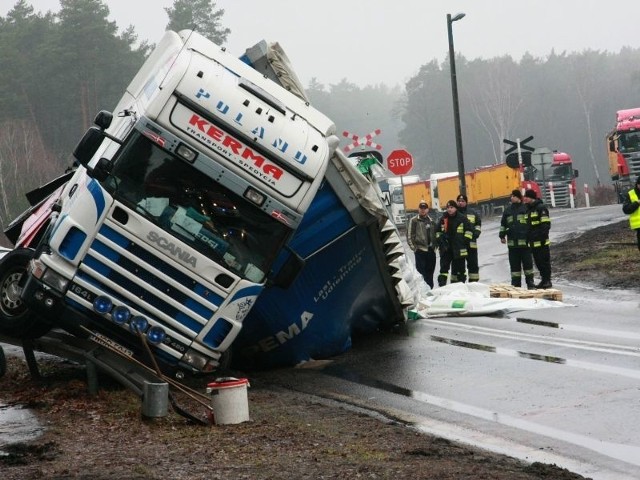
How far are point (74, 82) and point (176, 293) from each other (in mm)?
56670

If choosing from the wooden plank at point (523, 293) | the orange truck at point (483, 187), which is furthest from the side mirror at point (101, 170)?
the orange truck at point (483, 187)

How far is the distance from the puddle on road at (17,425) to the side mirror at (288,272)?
Answer: 2583 millimetres

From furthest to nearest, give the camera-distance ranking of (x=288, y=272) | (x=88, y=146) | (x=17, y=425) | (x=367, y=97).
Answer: (x=367, y=97) < (x=288, y=272) < (x=88, y=146) < (x=17, y=425)

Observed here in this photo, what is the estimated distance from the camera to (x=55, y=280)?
10.1 metres

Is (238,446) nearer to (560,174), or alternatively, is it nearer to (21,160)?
(560,174)

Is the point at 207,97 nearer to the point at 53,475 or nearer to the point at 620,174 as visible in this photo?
the point at 53,475

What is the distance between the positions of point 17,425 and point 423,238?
11.9m

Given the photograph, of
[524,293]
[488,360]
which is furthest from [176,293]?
[524,293]

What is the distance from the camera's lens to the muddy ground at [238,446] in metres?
6.60

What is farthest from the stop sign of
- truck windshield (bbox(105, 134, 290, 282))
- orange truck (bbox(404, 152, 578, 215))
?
orange truck (bbox(404, 152, 578, 215))

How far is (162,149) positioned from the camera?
10188 mm

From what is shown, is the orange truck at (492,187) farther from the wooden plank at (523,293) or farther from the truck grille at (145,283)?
the truck grille at (145,283)

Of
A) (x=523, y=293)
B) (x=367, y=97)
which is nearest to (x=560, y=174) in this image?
(x=523, y=293)

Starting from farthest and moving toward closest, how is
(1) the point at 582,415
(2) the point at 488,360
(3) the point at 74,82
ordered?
(3) the point at 74,82 → (2) the point at 488,360 → (1) the point at 582,415
